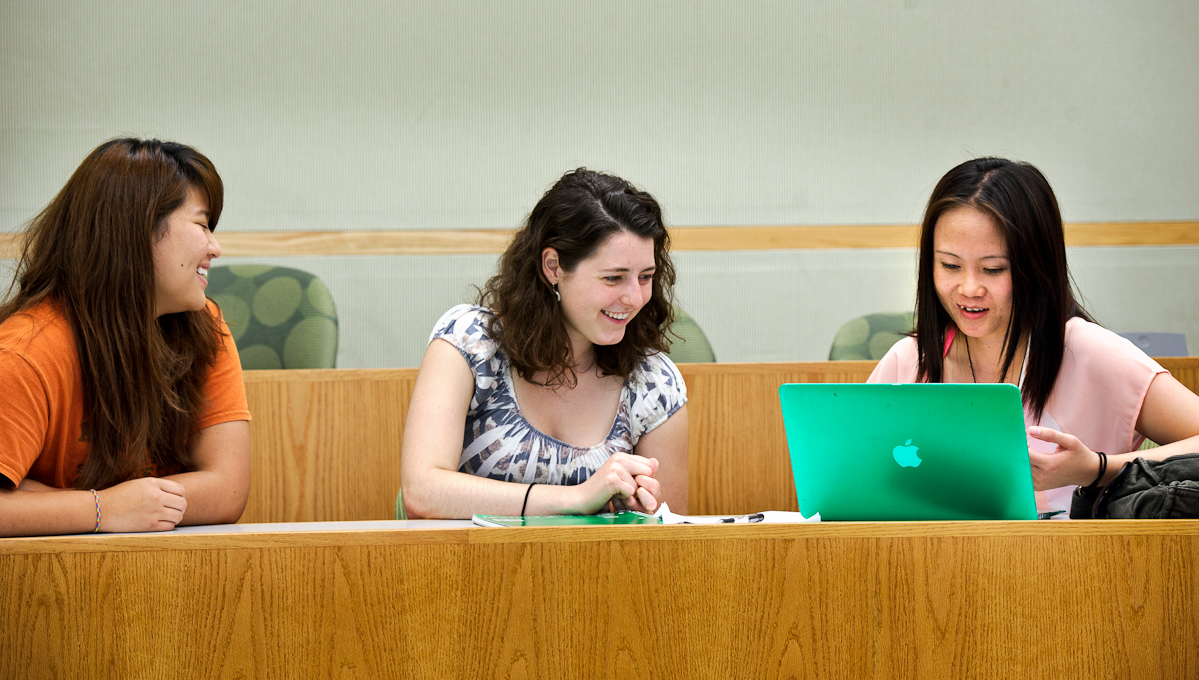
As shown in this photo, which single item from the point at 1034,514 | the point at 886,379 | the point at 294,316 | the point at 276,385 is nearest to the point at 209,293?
the point at 294,316

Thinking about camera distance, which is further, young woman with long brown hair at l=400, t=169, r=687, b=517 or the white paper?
young woman with long brown hair at l=400, t=169, r=687, b=517

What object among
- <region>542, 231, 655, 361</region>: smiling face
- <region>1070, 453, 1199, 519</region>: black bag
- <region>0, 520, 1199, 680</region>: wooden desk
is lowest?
<region>0, 520, 1199, 680</region>: wooden desk

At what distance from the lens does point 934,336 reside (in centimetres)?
153

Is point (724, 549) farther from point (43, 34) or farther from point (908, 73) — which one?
point (43, 34)

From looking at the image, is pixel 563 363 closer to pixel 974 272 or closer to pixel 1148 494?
pixel 974 272

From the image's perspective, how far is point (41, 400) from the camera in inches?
44.1

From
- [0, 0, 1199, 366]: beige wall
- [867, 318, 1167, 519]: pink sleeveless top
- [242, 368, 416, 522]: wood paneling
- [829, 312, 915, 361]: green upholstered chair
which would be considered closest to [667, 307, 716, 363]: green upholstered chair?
[829, 312, 915, 361]: green upholstered chair

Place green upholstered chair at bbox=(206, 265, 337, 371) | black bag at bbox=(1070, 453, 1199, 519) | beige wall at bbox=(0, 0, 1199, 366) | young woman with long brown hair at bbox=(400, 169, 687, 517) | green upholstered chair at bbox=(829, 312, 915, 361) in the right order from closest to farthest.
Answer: black bag at bbox=(1070, 453, 1199, 519)
young woman with long brown hair at bbox=(400, 169, 687, 517)
green upholstered chair at bbox=(206, 265, 337, 371)
green upholstered chair at bbox=(829, 312, 915, 361)
beige wall at bbox=(0, 0, 1199, 366)

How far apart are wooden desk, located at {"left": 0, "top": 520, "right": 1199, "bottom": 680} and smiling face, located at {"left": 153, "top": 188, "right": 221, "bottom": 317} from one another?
483 mm

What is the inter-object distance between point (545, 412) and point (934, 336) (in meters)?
0.69

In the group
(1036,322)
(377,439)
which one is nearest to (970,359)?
(1036,322)

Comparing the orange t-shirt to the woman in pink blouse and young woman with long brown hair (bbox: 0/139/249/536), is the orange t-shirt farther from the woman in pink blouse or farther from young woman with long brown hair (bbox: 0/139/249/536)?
the woman in pink blouse

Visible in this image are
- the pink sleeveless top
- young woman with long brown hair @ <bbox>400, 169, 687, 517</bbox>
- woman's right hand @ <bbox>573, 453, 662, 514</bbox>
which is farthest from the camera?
young woman with long brown hair @ <bbox>400, 169, 687, 517</bbox>

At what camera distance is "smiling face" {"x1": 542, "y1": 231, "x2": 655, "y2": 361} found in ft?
4.96
